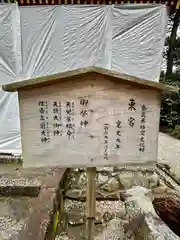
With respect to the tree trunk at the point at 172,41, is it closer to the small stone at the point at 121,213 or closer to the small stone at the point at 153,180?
the small stone at the point at 153,180

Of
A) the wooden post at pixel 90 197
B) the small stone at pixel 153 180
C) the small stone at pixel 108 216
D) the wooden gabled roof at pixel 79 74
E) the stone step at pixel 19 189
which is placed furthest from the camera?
the small stone at pixel 153 180

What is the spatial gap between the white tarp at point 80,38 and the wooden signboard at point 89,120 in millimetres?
3037

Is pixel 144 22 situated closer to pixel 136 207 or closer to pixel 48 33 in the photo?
pixel 48 33

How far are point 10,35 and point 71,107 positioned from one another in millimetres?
3527

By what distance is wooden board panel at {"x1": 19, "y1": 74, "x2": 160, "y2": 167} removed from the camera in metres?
1.86

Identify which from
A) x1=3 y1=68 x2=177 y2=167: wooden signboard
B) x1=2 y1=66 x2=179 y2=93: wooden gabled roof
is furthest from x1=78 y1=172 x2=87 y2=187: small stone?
x1=2 y1=66 x2=179 y2=93: wooden gabled roof

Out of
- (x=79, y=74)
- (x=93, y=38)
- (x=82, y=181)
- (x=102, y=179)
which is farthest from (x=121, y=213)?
(x=93, y=38)

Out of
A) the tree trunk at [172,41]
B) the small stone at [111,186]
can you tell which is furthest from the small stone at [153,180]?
the tree trunk at [172,41]

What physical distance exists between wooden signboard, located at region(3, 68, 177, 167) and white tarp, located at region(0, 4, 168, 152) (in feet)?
9.96

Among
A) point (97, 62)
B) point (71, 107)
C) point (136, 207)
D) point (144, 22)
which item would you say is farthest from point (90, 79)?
point (144, 22)

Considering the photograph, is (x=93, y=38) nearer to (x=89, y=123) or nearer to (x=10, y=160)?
(x=10, y=160)

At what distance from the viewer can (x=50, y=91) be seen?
1861 millimetres

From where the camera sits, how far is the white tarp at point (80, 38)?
4703 mm

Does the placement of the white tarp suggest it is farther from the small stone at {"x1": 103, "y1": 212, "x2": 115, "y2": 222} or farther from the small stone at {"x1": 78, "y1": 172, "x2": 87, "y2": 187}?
the small stone at {"x1": 103, "y1": 212, "x2": 115, "y2": 222}
